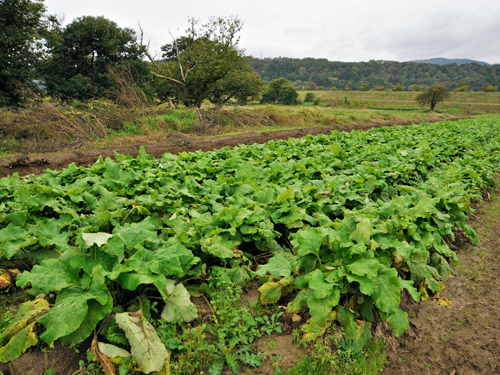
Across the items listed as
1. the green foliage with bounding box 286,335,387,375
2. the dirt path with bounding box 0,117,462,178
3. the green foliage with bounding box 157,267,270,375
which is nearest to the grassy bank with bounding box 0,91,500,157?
the dirt path with bounding box 0,117,462,178

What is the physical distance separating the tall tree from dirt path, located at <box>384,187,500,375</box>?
19093 millimetres

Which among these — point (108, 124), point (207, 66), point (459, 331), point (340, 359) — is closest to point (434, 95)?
point (207, 66)

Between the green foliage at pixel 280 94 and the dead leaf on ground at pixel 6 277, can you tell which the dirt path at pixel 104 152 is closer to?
the dead leaf on ground at pixel 6 277

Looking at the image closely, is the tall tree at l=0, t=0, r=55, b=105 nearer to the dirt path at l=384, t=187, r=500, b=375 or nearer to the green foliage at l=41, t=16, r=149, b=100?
the green foliage at l=41, t=16, r=149, b=100

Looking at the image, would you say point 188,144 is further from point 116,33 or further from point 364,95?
point 364,95

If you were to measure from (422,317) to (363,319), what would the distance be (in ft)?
2.57

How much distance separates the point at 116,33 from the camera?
2527 centimetres

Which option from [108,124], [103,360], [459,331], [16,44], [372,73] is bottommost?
[459,331]

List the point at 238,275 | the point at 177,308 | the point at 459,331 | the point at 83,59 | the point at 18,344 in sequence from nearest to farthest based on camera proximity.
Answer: the point at 18,344, the point at 177,308, the point at 459,331, the point at 238,275, the point at 83,59

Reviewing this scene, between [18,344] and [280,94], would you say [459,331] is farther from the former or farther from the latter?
[280,94]

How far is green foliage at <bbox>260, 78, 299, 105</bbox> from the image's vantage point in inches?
2136

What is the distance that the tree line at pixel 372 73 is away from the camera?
124000 millimetres

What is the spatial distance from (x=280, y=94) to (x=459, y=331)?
2182 inches

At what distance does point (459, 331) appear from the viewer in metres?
2.75
